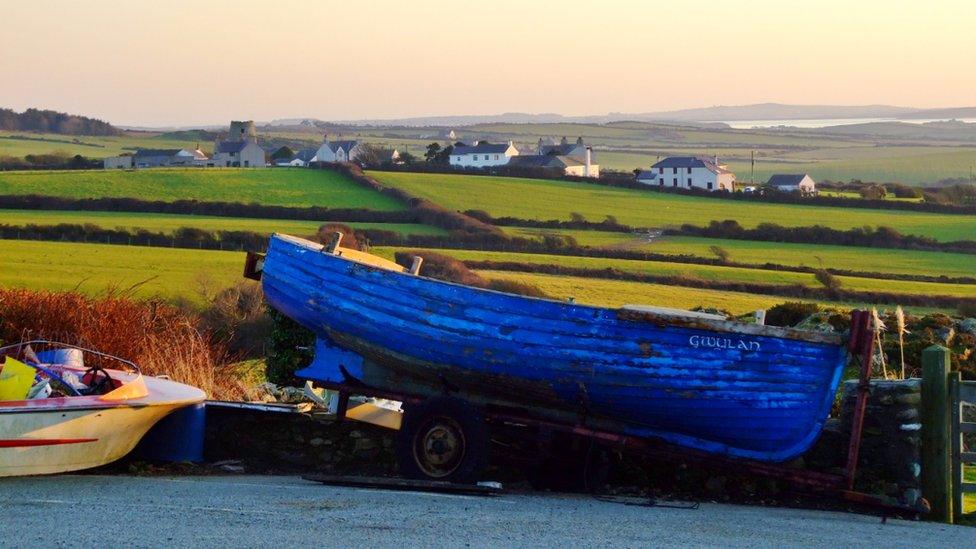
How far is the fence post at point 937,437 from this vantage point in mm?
12109

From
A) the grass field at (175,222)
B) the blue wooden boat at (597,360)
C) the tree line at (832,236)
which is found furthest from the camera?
the tree line at (832,236)

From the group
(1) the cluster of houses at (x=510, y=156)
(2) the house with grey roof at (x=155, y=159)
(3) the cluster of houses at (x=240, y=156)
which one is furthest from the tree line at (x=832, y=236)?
(1) the cluster of houses at (x=510, y=156)

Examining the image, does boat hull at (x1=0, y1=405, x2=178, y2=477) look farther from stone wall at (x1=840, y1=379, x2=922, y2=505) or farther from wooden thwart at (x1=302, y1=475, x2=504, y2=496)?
stone wall at (x1=840, y1=379, x2=922, y2=505)

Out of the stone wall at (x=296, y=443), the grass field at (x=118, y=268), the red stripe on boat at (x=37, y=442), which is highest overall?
the red stripe on boat at (x=37, y=442)

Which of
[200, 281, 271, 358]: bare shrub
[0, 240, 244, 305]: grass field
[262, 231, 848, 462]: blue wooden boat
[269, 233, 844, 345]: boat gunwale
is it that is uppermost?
[269, 233, 844, 345]: boat gunwale

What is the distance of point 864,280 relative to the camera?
174 feet

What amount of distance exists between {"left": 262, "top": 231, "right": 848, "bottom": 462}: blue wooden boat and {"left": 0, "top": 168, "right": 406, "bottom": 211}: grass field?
5334cm

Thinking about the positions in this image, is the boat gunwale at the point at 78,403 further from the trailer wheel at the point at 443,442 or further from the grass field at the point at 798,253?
the grass field at the point at 798,253

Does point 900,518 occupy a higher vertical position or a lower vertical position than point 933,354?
lower

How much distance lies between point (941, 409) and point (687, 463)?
239 cm

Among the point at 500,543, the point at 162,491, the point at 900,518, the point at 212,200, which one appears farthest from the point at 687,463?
the point at 212,200

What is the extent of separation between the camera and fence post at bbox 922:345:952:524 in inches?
477

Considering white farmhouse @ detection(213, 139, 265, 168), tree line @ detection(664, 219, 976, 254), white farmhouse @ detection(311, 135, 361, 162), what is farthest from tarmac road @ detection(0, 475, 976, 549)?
white farmhouse @ detection(311, 135, 361, 162)

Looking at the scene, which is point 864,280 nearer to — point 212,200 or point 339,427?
point 212,200
